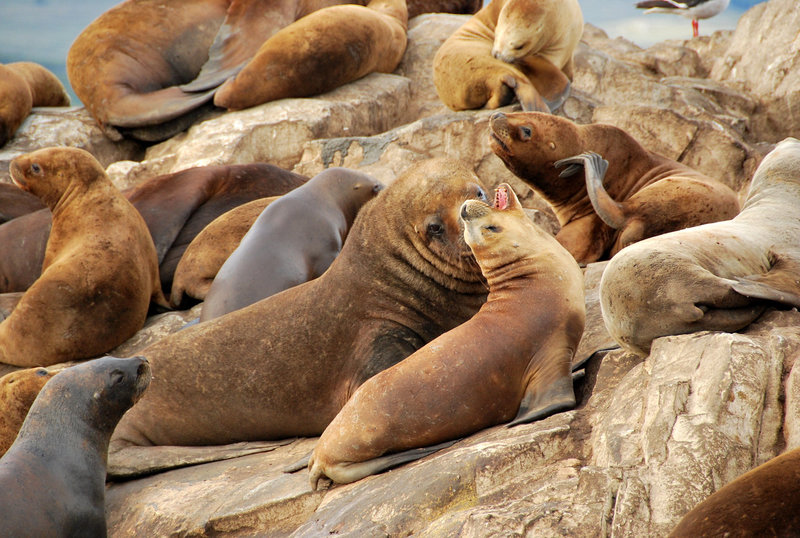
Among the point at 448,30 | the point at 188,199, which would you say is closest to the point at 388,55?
the point at 448,30

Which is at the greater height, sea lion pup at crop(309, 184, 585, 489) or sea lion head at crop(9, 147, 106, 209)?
sea lion pup at crop(309, 184, 585, 489)

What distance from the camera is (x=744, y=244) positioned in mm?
3387

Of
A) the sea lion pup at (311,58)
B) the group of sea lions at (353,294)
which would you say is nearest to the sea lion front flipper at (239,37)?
the sea lion pup at (311,58)

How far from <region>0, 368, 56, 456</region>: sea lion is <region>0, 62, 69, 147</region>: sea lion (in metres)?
5.33

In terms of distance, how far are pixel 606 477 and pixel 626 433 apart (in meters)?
0.25

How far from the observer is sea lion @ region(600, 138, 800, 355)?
300cm

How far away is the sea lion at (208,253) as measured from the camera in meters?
6.25

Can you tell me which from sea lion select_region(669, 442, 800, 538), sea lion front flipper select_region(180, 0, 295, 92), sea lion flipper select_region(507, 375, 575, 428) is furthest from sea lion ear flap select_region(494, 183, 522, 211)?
sea lion front flipper select_region(180, 0, 295, 92)

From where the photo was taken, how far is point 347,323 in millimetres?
3930

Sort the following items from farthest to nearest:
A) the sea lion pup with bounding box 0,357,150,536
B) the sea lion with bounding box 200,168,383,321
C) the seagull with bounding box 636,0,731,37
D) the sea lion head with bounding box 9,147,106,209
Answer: the seagull with bounding box 636,0,731,37
the sea lion head with bounding box 9,147,106,209
the sea lion with bounding box 200,168,383,321
the sea lion pup with bounding box 0,357,150,536

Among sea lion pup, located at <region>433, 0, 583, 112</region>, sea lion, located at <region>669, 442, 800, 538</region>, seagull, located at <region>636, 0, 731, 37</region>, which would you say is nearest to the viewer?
sea lion, located at <region>669, 442, 800, 538</region>

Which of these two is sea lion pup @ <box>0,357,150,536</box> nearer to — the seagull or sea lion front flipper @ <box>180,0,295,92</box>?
sea lion front flipper @ <box>180,0,295,92</box>

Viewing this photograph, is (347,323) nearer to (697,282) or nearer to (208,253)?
(697,282)

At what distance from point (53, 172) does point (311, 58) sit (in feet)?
11.2
